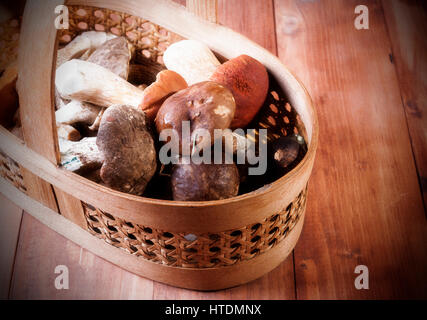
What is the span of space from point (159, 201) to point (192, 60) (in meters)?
0.40

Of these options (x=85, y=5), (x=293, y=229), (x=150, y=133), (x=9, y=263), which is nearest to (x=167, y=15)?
(x=85, y=5)

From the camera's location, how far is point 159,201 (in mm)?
639

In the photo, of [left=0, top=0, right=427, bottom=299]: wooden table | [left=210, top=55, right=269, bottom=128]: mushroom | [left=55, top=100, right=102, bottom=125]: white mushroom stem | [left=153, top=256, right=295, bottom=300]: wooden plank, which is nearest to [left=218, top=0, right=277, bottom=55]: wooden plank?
[left=0, top=0, right=427, bottom=299]: wooden table

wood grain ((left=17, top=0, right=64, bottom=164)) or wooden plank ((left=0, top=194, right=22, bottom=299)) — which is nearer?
wood grain ((left=17, top=0, right=64, bottom=164))

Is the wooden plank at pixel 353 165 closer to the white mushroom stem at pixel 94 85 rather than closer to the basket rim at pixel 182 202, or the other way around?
the basket rim at pixel 182 202

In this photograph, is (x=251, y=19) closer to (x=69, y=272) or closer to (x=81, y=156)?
(x=81, y=156)

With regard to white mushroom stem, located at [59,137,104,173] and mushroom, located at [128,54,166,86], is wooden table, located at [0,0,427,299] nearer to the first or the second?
white mushroom stem, located at [59,137,104,173]

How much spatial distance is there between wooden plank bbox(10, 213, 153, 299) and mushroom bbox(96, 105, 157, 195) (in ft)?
0.87

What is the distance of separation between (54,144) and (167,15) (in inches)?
18.4

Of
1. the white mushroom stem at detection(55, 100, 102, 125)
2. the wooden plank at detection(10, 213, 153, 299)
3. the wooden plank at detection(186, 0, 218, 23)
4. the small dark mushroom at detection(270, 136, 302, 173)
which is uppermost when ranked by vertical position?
the wooden plank at detection(186, 0, 218, 23)

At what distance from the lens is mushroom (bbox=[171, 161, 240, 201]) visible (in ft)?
2.28

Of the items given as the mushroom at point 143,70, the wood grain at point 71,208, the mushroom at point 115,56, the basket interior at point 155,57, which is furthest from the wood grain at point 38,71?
the mushroom at point 143,70

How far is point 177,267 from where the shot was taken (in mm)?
789

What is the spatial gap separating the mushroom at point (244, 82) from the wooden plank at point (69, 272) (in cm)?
42
